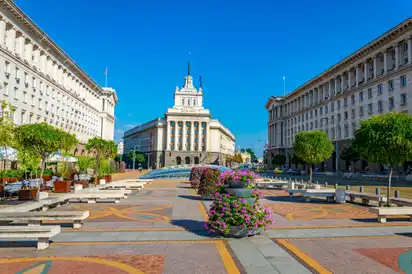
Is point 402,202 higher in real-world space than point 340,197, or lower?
higher

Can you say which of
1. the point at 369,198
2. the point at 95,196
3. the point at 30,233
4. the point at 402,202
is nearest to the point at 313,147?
the point at 369,198

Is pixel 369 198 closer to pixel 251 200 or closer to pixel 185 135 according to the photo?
pixel 251 200

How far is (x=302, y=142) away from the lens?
26094 mm

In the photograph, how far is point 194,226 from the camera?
10.6 meters

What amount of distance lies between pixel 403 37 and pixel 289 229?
48.4m

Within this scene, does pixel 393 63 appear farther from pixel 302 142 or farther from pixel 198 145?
pixel 198 145

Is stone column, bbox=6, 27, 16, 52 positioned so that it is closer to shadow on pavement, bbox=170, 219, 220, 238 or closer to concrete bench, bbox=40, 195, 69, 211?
concrete bench, bbox=40, 195, 69, 211

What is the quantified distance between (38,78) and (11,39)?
25.1ft

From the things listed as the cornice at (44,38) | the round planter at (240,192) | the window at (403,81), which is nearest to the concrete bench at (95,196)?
the round planter at (240,192)

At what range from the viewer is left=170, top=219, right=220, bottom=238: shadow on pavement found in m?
9.28

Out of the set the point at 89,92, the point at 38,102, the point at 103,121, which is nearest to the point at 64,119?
the point at 38,102

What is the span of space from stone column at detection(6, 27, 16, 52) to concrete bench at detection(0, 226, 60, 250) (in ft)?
116

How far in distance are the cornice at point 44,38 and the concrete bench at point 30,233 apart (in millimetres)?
35114

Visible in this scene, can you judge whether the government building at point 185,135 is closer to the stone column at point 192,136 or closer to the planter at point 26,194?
the stone column at point 192,136
